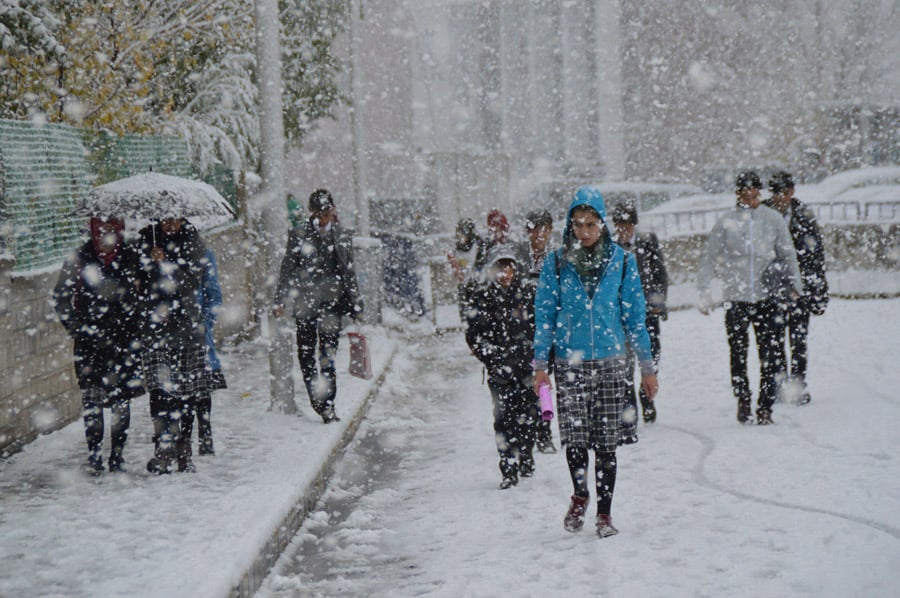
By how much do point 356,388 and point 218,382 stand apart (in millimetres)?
3209

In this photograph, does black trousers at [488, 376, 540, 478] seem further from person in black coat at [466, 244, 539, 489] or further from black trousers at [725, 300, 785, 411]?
black trousers at [725, 300, 785, 411]

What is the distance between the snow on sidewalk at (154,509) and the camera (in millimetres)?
4586

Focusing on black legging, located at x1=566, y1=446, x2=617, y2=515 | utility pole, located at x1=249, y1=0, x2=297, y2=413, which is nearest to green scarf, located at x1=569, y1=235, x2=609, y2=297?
black legging, located at x1=566, y1=446, x2=617, y2=515

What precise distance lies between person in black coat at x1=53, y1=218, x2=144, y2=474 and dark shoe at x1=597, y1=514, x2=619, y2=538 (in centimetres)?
333

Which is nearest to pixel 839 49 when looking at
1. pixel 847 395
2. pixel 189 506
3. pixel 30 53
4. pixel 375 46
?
pixel 375 46

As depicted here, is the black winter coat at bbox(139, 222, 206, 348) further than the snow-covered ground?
Yes

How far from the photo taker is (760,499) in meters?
5.75

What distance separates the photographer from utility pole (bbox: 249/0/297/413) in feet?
27.5

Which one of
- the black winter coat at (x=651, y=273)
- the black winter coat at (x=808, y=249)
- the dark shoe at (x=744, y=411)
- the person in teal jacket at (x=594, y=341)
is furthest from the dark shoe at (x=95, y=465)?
the black winter coat at (x=808, y=249)

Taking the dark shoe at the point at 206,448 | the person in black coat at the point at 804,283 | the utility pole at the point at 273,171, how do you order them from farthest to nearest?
the utility pole at the point at 273,171 → the person in black coat at the point at 804,283 → the dark shoe at the point at 206,448

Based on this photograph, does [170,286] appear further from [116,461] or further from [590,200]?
[590,200]

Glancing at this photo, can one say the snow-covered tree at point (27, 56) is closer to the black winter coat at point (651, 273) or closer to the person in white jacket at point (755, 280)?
the black winter coat at point (651, 273)

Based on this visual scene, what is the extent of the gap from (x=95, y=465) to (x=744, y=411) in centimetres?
489

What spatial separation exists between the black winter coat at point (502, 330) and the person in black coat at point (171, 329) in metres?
1.87
